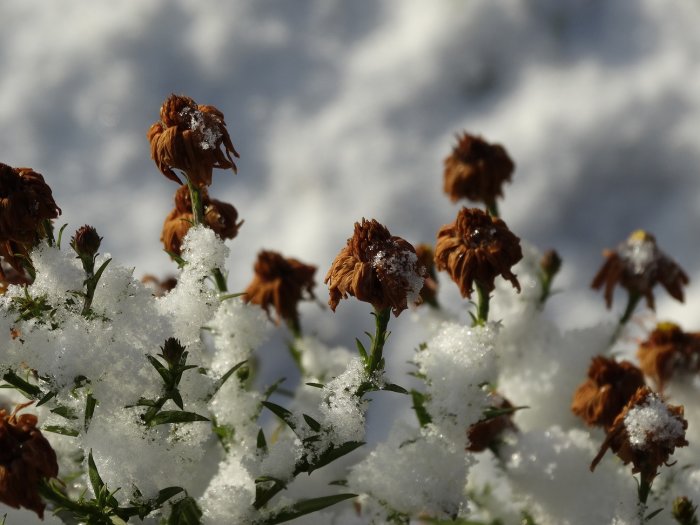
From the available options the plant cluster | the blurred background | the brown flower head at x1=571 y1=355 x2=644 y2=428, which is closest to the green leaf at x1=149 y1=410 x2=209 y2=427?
the plant cluster

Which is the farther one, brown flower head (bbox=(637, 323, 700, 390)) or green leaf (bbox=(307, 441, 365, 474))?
brown flower head (bbox=(637, 323, 700, 390))

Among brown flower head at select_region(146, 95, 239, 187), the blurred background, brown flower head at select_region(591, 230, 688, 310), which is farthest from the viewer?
the blurred background

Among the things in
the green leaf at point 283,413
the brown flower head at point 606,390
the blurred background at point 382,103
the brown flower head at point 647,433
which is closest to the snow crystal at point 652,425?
the brown flower head at point 647,433

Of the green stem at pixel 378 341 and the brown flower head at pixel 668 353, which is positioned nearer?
the green stem at pixel 378 341

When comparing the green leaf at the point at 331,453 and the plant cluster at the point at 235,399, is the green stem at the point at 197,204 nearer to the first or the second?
the plant cluster at the point at 235,399

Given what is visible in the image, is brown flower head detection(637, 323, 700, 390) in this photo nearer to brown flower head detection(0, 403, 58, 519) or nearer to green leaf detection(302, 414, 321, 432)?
green leaf detection(302, 414, 321, 432)

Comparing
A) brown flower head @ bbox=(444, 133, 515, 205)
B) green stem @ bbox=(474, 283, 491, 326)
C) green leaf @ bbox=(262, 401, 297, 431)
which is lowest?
green leaf @ bbox=(262, 401, 297, 431)

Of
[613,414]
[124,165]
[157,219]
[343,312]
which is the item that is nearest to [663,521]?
[613,414]
